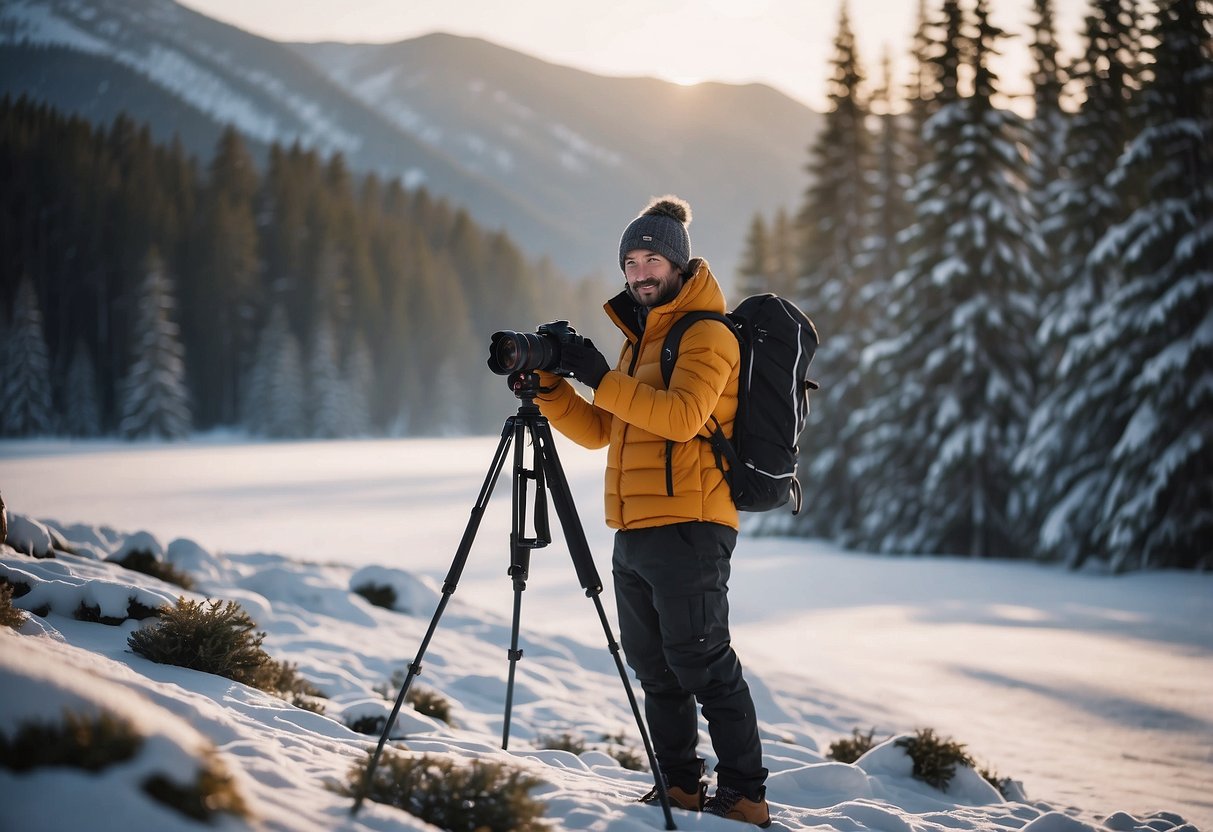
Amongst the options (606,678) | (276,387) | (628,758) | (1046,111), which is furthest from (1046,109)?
(276,387)

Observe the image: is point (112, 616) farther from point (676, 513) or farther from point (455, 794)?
point (676, 513)

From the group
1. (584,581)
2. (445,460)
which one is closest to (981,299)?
→ (584,581)

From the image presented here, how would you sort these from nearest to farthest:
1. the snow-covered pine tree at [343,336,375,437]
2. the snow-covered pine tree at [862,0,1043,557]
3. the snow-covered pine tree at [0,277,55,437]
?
1. the snow-covered pine tree at [862,0,1043,557]
2. the snow-covered pine tree at [0,277,55,437]
3. the snow-covered pine tree at [343,336,375,437]

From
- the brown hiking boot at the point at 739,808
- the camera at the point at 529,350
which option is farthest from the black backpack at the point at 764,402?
the brown hiking boot at the point at 739,808

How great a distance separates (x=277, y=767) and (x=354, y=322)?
61.0 meters

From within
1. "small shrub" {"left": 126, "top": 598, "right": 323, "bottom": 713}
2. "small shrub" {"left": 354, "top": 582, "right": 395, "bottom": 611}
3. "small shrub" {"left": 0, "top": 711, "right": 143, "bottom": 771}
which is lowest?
"small shrub" {"left": 354, "top": 582, "right": 395, "bottom": 611}

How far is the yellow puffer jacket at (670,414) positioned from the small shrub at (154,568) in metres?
5.01

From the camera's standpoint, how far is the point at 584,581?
10.8 feet

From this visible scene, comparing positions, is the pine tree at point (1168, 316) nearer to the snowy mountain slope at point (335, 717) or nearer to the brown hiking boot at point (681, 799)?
the snowy mountain slope at point (335, 717)

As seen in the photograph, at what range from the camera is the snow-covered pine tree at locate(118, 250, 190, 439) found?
43656 millimetres

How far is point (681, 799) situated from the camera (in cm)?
351

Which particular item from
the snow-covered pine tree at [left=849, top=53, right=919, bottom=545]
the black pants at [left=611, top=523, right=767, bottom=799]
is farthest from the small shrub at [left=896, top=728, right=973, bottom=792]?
the snow-covered pine tree at [left=849, top=53, right=919, bottom=545]

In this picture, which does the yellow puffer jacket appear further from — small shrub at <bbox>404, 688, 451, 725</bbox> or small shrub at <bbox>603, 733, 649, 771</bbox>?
small shrub at <bbox>404, 688, 451, 725</bbox>

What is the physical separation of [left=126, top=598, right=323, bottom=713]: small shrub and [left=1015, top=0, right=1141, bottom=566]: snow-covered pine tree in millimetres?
13614
